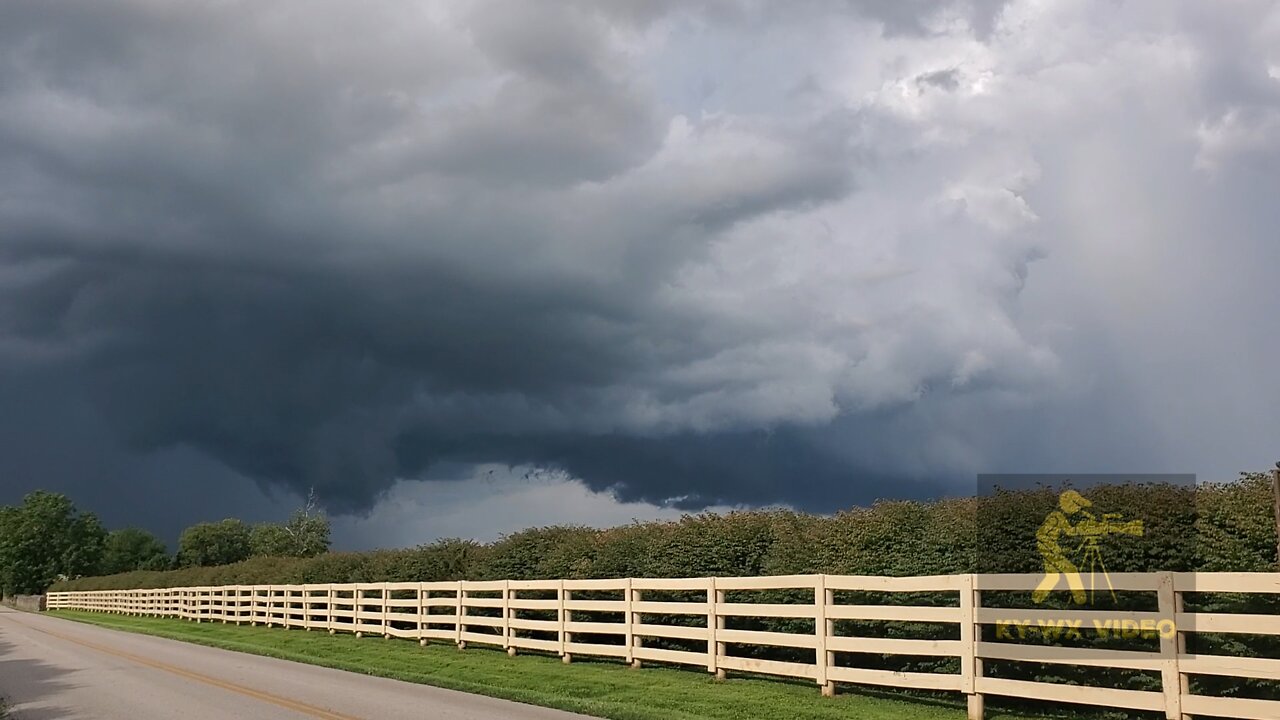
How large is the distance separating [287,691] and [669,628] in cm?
539

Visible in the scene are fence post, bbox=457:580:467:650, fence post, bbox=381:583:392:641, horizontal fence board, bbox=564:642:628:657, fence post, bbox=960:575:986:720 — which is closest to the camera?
fence post, bbox=960:575:986:720

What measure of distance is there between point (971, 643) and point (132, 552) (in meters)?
160

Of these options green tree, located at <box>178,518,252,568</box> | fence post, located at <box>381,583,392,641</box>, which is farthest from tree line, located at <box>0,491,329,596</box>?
fence post, located at <box>381,583,392,641</box>

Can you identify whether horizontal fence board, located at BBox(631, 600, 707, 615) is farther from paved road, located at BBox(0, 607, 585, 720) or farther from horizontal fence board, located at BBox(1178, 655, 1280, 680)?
horizontal fence board, located at BBox(1178, 655, 1280, 680)

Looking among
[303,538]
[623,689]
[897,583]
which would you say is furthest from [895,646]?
[303,538]

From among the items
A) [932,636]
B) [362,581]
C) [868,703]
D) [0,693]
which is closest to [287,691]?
[0,693]

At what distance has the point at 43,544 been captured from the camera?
126 metres

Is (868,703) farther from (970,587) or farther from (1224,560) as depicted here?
(1224,560)

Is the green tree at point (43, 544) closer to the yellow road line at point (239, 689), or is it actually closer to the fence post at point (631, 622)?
the yellow road line at point (239, 689)

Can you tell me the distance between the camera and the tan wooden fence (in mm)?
9070

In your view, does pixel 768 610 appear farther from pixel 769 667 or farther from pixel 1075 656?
pixel 1075 656

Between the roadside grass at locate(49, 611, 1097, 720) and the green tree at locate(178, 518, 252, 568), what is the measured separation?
424ft

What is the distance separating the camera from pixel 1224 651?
986 centimetres

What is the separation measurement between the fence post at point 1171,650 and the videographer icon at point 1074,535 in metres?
1.15
